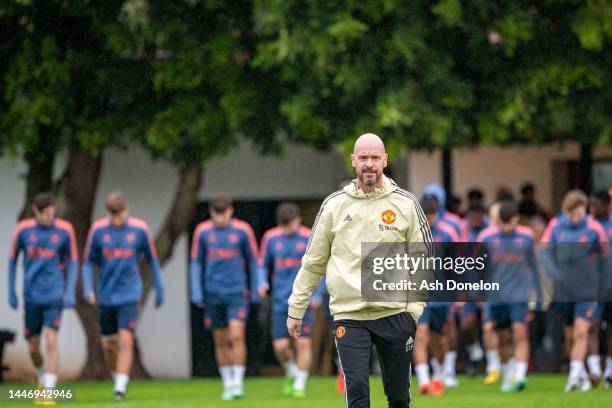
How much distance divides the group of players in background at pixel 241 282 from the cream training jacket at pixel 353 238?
242 inches

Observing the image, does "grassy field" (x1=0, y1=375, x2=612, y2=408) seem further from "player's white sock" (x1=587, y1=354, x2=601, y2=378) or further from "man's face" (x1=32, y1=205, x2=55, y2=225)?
"man's face" (x1=32, y1=205, x2=55, y2=225)

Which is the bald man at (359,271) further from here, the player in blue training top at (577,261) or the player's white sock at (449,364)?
the player's white sock at (449,364)

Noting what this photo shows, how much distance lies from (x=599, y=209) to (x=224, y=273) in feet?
14.3

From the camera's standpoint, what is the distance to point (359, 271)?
926 cm

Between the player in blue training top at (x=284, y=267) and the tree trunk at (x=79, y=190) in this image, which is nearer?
the player in blue training top at (x=284, y=267)

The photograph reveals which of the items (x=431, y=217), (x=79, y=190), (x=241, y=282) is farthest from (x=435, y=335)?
(x=79, y=190)

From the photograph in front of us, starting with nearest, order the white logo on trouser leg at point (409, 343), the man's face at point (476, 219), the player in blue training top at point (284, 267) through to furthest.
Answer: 1. the white logo on trouser leg at point (409, 343)
2. the player in blue training top at point (284, 267)
3. the man's face at point (476, 219)

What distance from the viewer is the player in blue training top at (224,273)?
17031mm

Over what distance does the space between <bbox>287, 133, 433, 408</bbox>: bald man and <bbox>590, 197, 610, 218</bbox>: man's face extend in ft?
→ 26.2

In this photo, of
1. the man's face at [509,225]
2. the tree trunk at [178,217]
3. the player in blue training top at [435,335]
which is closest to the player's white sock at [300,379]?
the player in blue training top at [435,335]

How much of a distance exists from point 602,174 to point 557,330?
3685 mm

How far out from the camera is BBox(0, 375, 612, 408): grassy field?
1505 cm

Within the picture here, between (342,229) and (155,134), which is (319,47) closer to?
(155,134)

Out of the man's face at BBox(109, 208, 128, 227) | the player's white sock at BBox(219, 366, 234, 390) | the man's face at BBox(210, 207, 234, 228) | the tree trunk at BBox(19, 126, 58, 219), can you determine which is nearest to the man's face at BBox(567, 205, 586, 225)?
the man's face at BBox(210, 207, 234, 228)
